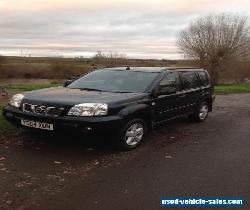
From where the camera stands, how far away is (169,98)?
7945mm

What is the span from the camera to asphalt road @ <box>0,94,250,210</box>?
4.54 metres

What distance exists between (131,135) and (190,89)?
2735 millimetres

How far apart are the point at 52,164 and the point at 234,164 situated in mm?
2845

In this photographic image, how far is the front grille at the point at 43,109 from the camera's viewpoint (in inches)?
248

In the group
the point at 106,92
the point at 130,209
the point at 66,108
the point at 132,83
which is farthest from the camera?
the point at 132,83

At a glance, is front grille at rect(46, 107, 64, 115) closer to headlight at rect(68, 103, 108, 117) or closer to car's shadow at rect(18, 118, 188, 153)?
headlight at rect(68, 103, 108, 117)

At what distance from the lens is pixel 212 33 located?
4056 cm

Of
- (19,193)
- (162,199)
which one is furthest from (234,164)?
(19,193)

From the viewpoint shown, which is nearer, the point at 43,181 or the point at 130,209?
the point at 130,209

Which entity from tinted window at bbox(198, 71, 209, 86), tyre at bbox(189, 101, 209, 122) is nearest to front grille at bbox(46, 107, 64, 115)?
tyre at bbox(189, 101, 209, 122)

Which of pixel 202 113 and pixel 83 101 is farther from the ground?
pixel 83 101

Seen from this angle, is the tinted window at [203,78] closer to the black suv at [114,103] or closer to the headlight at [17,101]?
the black suv at [114,103]

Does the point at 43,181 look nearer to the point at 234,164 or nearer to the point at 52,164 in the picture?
the point at 52,164

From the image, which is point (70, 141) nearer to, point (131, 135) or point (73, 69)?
point (131, 135)
